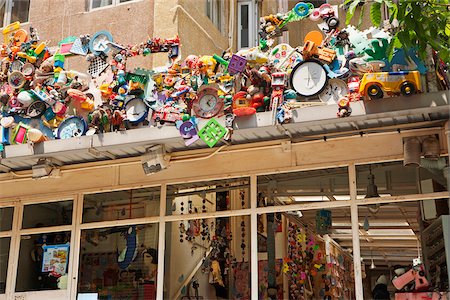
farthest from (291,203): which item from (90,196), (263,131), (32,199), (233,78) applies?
(32,199)

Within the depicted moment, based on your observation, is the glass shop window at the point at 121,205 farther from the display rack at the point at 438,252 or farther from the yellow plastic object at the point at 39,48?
the display rack at the point at 438,252

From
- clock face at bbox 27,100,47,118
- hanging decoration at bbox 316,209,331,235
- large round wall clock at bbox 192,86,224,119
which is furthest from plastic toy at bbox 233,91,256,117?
clock face at bbox 27,100,47,118

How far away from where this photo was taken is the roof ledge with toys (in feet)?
25.1

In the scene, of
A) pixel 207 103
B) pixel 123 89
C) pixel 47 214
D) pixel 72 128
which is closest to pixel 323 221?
pixel 207 103

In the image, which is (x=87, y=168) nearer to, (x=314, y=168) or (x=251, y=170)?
(x=251, y=170)

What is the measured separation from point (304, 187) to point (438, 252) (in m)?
1.88

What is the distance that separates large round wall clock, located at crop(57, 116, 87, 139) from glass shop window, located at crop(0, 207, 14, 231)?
2108mm

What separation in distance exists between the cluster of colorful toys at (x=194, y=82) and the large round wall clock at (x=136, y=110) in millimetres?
13

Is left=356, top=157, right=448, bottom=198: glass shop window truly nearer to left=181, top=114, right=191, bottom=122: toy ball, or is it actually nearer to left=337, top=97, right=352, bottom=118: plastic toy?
left=337, top=97, right=352, bottom=118: plastic toy

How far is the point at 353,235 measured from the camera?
8.47 meters

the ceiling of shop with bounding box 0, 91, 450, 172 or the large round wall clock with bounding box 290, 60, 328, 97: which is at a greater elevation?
the large round wall clock with bounding box 290, 60, 328, 97

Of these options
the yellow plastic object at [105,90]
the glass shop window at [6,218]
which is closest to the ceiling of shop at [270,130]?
the yellow plastic object at [105,90]

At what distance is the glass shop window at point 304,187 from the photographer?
8742 millimetres

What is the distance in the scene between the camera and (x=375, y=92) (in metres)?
7.48
